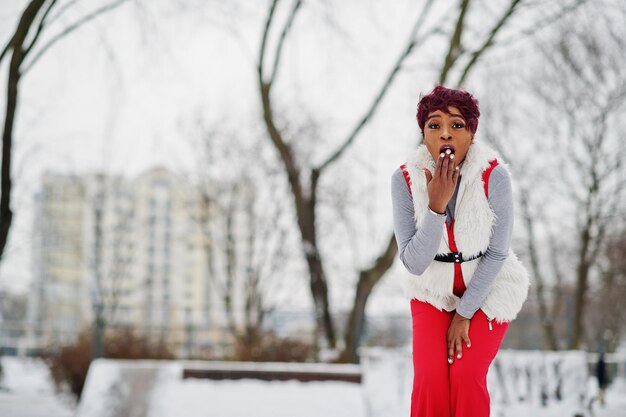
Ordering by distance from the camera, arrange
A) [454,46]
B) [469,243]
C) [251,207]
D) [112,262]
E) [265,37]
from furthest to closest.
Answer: [112,262], [251,207], [265,37], [454,46], [469,243]

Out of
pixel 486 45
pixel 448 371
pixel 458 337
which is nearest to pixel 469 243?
pixel 458 337

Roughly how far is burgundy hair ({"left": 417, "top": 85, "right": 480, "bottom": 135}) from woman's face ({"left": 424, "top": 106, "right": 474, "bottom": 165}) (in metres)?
0.02

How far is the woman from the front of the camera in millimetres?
2408

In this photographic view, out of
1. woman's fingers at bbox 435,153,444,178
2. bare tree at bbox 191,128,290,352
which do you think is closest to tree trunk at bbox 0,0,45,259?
woman's fingers at bbox 435,153,444,178

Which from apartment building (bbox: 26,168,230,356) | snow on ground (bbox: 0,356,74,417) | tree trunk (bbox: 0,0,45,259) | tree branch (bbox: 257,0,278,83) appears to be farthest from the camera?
apartment building (bbox: 26,168,230,356)

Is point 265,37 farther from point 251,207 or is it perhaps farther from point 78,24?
point 251,207

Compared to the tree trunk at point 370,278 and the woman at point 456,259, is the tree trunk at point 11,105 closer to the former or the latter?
the tree trunk at point 370,278

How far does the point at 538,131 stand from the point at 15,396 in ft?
42.9

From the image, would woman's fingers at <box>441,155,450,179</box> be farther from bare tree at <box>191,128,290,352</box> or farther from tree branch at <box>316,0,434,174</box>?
bare tree at <box>191,128,290,352</box>

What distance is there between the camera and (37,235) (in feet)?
42.4

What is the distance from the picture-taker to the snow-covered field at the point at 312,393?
5.50 m

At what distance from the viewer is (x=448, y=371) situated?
245 cm

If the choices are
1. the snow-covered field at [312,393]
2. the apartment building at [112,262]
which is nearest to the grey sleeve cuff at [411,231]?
the snow-covered field at [312,393]

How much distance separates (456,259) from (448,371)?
0.41m
